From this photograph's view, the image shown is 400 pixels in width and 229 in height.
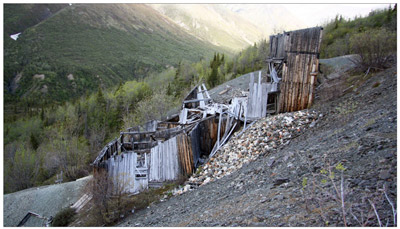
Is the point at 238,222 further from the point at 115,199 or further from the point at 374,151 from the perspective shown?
the point at 115,199

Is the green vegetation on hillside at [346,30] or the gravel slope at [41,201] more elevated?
the green vegetation on hillside at [346,30]

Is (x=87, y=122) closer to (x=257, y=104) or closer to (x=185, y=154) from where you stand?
(x=185, y=154)

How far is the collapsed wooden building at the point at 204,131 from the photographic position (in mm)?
10719

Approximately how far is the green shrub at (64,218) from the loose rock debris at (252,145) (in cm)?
544

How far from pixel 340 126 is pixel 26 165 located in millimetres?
28603

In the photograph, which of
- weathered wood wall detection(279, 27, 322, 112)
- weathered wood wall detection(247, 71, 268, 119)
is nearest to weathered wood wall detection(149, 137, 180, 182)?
weathered wood wall detection(247, 71, 268, 119)

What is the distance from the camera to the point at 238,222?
A: 4.68 metres

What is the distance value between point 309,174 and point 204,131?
7.22 metres

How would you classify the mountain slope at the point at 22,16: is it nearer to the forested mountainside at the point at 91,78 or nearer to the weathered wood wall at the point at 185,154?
the forested mountainside at the point at 91,78

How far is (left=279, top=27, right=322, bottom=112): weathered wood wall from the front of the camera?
12207 millimetres

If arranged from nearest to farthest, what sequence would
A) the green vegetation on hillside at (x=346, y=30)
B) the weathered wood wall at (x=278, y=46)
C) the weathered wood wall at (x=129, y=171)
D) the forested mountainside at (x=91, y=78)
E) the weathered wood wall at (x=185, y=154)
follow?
the weathered wood wall at (x=129, y=171), the weathered wood wall at (x=185, y=154), the weathered wood wall at (x=278, y=46), the green vegetation on hillside at (x=346, y=30), the forested mountainside at (x=91, y=78)

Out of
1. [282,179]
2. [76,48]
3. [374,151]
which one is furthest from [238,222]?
[76,48]

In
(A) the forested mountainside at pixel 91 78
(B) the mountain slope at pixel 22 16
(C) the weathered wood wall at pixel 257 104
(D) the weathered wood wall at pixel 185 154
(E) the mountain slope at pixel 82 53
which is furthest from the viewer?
(B) the mountain slope at pixel 22 16

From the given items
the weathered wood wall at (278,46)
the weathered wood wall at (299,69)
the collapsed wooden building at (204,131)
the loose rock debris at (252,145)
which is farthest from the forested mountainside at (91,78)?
the loose rock debris at (252,145)
